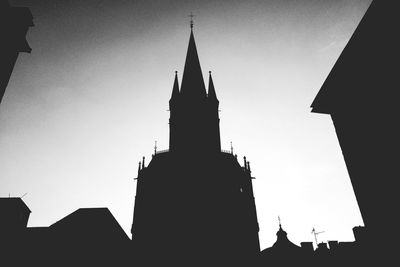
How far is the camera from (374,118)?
9602mm

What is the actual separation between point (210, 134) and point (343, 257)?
16607mm

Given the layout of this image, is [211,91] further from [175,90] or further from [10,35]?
[10,35]

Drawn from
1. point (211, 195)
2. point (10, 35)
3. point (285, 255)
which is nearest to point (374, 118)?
point (10, 35)

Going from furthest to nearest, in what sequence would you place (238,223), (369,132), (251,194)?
(251,194) < (238,223) < (369,132)

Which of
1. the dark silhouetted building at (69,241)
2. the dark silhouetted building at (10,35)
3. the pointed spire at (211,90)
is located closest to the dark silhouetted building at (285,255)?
the dark silhouetted building at (69,241)

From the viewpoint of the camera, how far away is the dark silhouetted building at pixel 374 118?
28.1 ft

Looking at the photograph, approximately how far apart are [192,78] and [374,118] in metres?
25.1

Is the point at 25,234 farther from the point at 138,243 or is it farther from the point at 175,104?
the point at 175,104

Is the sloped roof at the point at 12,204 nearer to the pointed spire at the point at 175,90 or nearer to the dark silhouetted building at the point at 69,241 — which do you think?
the dark silhouetted building at the point at 69,241

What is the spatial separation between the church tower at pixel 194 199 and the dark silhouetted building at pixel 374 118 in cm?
1574

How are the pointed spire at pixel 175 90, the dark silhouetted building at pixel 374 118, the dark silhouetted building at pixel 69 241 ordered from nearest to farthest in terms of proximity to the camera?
1. the dark silhouetted building at pixel 374 118
2. the dark silhouetted building at pixel 69 241
3. the pointed spire at pixel 175 90

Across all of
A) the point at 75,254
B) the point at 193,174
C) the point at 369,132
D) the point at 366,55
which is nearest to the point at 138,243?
the point at 75,254

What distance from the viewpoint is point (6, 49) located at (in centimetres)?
913

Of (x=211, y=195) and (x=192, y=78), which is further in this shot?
(x=192, y=78)
